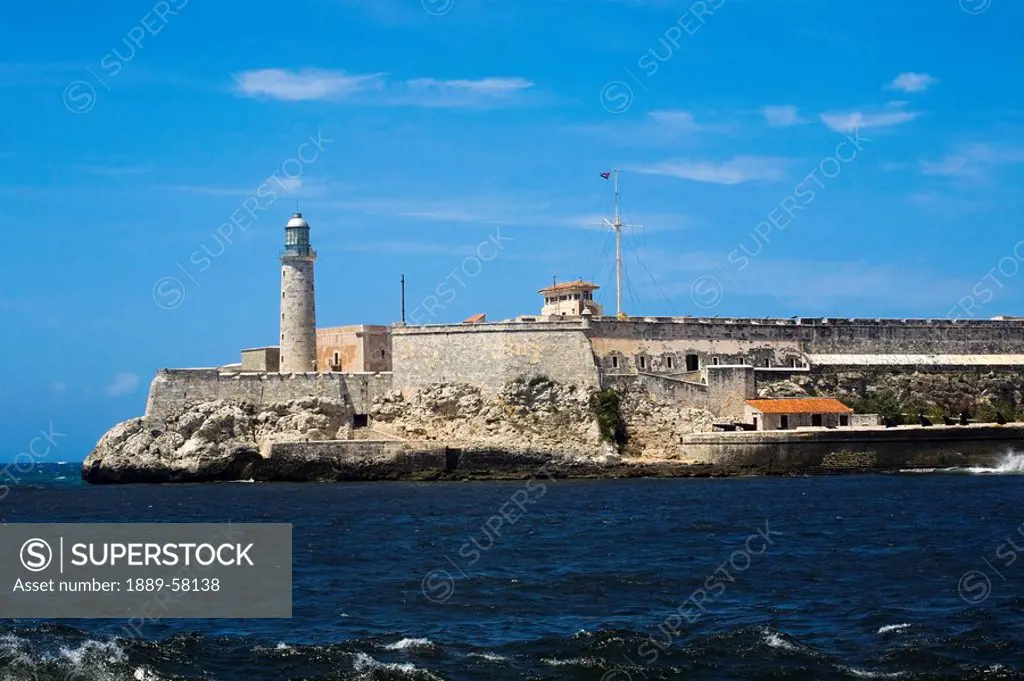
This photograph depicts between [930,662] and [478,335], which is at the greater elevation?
[478,335]

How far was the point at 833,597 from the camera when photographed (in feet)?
60.8

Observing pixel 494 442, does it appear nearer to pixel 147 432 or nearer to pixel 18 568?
pixel 147 432

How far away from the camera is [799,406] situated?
4294 centimetres

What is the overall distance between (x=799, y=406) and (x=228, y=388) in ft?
61.4

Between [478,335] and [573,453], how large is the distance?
17.7 ft

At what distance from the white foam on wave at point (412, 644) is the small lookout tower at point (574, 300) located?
32630 mm

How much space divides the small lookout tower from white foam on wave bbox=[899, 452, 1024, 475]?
12.8 m

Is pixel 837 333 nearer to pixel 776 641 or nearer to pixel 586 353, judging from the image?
pixel 586 353

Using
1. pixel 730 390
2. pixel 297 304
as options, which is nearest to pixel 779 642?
pixel 730 390

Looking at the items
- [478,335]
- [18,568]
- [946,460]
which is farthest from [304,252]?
[18,568]

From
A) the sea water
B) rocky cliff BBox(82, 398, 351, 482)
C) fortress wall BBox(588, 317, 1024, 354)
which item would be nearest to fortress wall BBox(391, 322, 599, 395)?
fortress wall BBox(588, 317, 1024, 354)

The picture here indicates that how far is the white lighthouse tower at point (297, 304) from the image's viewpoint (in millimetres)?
46844

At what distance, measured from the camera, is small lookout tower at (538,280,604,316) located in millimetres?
49062

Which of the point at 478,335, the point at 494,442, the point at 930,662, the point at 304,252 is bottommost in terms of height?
the point at 930,662
